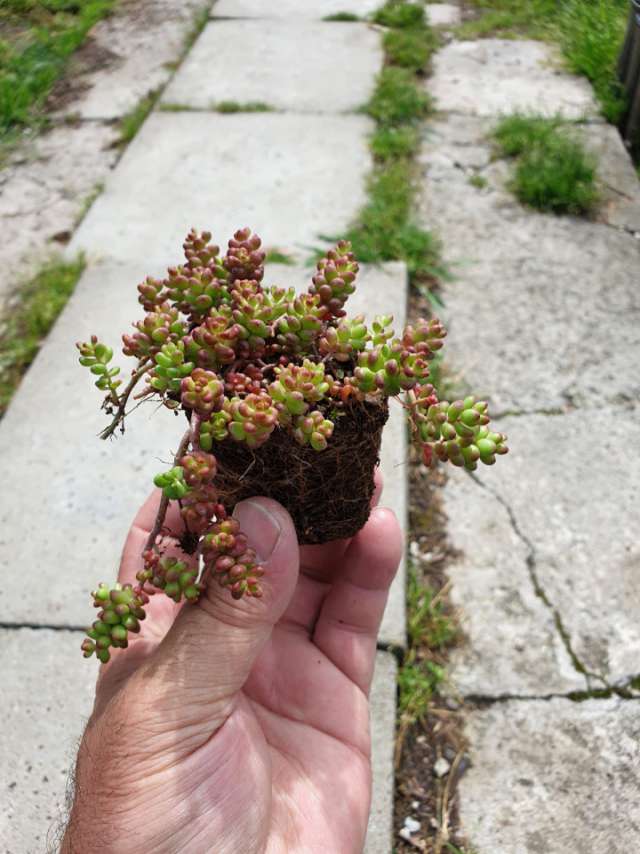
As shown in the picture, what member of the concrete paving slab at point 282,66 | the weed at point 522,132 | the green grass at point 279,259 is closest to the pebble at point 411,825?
the green grass at point 279,259

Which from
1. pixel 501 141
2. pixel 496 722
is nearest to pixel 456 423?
pixel 496 722

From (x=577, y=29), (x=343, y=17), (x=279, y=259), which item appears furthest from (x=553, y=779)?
(x=343, y=17)

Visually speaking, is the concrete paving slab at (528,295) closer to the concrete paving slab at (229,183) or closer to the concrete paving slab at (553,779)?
the concrete paving slab at (229,183)

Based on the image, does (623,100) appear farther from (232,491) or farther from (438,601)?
(232,491)

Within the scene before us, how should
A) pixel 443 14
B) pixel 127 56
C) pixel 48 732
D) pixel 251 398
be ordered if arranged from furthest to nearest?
pixel 443 14 → pixel 127 56 → pixel 48 732 → pixel 251 398

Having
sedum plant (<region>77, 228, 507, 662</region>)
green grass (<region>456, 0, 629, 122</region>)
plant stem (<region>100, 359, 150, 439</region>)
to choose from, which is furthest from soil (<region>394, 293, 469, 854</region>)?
green grass (<region>456, 0, 629, 122</region>)

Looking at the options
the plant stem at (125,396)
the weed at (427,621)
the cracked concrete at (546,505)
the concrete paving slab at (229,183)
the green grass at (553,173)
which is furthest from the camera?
the green grass at (553,173)

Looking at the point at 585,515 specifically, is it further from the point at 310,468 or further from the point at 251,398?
the point at 251,398
